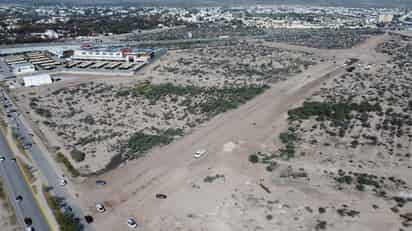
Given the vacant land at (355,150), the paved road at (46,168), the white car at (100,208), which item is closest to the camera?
the vacant land at (355,150)

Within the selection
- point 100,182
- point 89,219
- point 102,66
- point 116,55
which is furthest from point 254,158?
point 116,55

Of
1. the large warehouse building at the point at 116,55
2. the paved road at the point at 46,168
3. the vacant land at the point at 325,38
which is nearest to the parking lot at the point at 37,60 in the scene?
the large warehouse building at the point at 116,55

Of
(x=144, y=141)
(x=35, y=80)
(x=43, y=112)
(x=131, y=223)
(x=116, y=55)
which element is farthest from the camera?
(x=116, y=55)

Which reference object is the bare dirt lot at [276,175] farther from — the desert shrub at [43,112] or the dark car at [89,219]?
the desert shrub at [43,112]

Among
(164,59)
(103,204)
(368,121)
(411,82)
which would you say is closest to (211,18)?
(164,59)

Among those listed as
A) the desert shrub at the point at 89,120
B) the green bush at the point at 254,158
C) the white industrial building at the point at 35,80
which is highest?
the white industrial building at the point at 35,80

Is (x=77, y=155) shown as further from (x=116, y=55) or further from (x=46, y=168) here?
(x=116, y=55)
